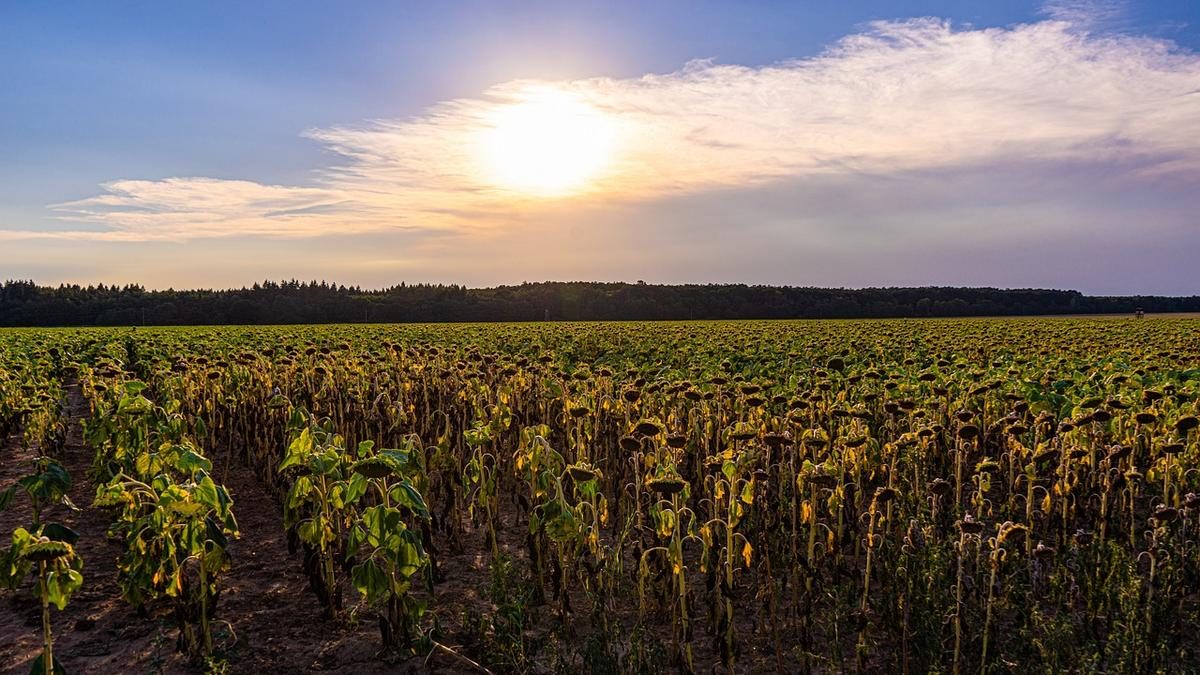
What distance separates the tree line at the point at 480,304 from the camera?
9944cm

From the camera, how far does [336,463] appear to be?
470 cm

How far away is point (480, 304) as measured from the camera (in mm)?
100688

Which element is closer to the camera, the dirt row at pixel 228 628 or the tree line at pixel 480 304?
the dirt row at pixel 228 628

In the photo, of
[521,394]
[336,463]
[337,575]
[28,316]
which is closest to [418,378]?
[521,394]

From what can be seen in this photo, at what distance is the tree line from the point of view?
99438mm

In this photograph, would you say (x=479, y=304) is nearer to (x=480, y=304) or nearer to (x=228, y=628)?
(x=480, y=304)

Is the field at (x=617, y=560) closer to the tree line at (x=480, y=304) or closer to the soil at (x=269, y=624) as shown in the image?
the soil at (x=269, y=624)

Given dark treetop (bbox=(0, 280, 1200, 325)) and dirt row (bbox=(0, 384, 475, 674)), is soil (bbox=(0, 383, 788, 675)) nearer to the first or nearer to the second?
dirt row (bbox=(0, 384, 475, 674))

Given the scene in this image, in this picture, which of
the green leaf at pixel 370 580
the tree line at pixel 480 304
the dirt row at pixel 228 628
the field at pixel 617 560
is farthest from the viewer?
the tree line at pixel 480 304

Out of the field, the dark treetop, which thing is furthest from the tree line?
the field

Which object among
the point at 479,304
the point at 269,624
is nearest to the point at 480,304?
the point at 479,304

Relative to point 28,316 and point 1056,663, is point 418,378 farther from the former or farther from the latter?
point 28,316

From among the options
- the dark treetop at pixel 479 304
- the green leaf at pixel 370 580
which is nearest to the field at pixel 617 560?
the green leaf at pixel 370 580

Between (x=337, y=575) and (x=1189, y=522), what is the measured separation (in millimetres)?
6052
